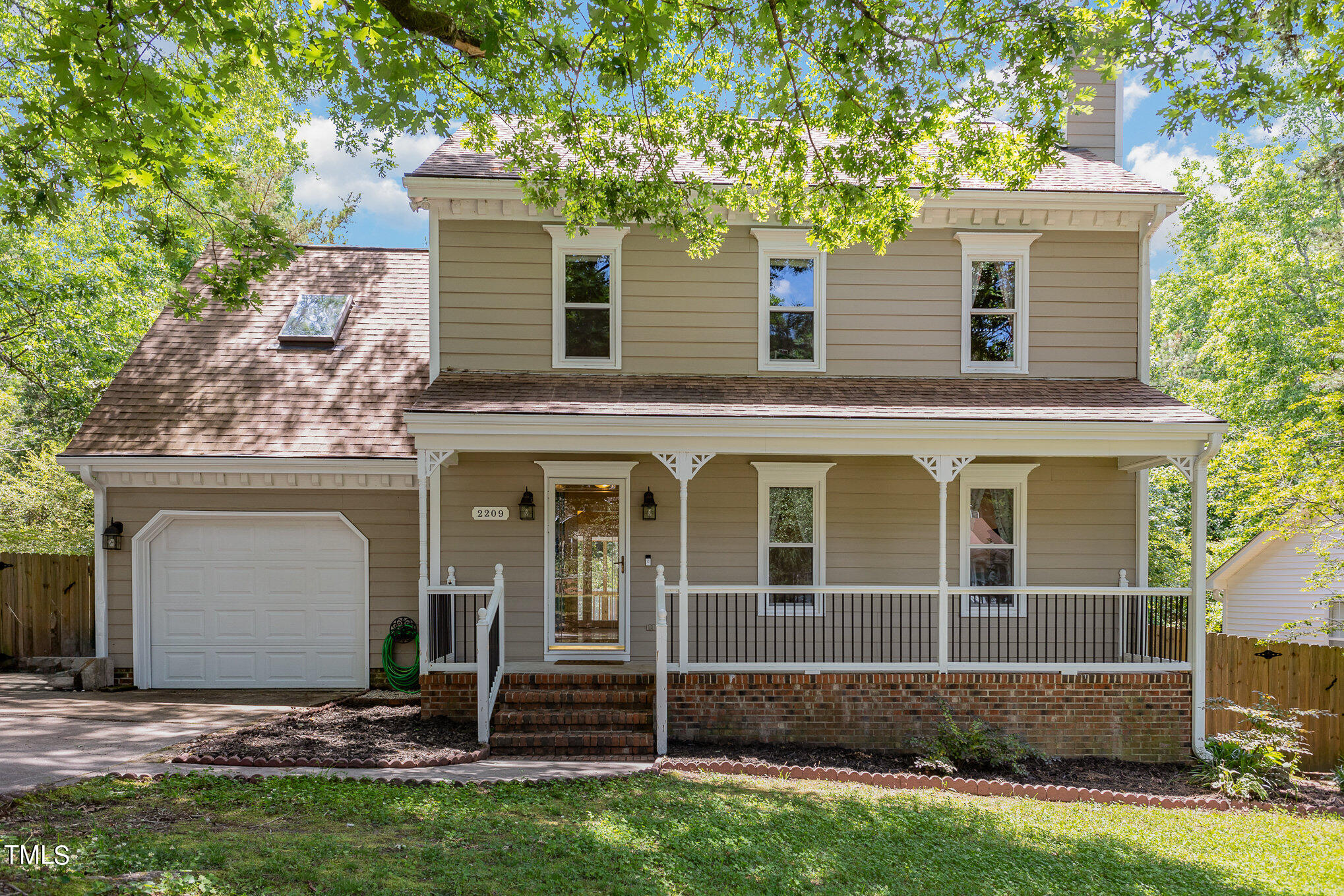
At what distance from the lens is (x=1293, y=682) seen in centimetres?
946

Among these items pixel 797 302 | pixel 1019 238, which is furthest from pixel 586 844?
pixel 1019 238

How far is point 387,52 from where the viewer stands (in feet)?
21.5

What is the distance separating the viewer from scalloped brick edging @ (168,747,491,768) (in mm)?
6297

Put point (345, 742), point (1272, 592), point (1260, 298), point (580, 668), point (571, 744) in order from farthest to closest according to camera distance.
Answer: point (1260, 298)
point (1272, 592)
point (580, 668)
point (571, 744)
point (345, 742)

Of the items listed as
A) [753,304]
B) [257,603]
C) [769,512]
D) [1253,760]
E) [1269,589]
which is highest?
[753,304]

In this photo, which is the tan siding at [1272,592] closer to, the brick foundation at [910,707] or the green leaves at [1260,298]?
the green leaves at [1260,298]

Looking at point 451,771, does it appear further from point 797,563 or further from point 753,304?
point 753,304

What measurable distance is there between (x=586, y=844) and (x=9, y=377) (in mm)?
21732

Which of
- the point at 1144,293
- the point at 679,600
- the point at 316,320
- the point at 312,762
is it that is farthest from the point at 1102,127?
the point at 312,762

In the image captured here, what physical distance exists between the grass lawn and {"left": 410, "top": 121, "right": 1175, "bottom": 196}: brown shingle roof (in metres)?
6.91

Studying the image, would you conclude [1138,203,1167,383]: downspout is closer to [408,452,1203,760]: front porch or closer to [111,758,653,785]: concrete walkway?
[408,452,1203,760]: front porch

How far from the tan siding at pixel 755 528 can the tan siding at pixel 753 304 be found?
1304mm

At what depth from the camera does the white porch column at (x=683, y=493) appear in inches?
320

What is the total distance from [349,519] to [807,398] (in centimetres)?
610
